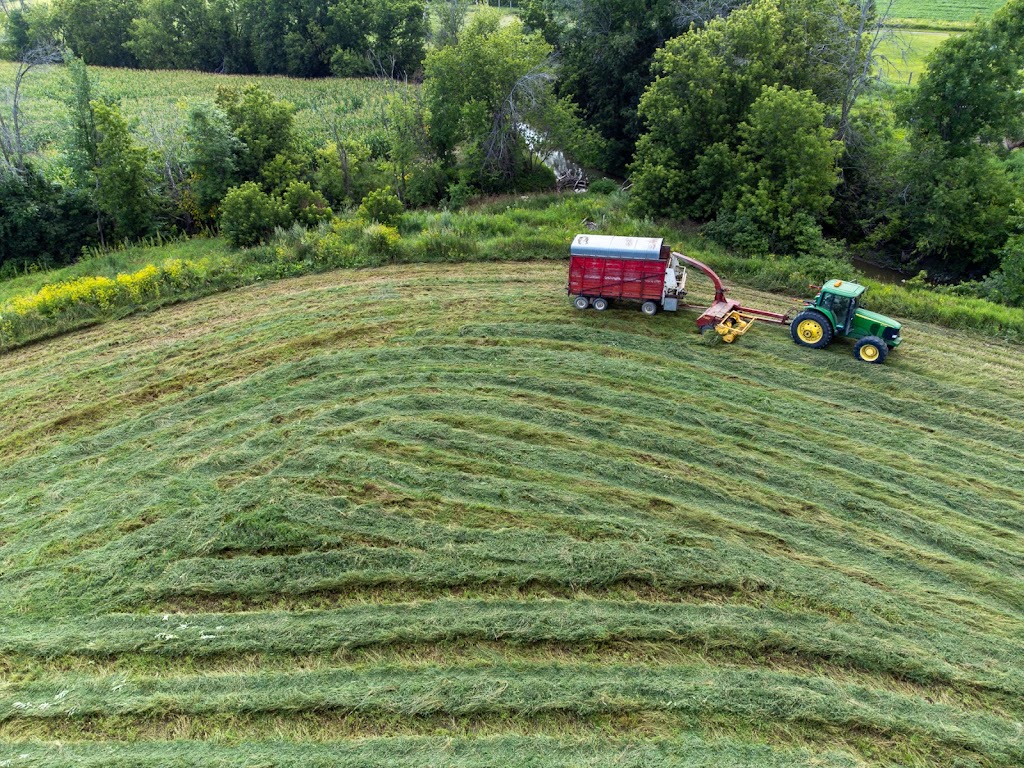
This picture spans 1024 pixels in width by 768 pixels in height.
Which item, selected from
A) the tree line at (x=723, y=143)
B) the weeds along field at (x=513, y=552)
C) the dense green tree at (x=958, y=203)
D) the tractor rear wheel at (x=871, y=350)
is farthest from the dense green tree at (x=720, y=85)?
the tractor rear wheel at (x=871, y=350)

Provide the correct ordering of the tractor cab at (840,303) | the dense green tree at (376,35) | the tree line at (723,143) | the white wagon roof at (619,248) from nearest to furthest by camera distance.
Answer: the tractor cab at (840,303) < the white wagon roof at (619,248) < the tree line at (723,143) < the dense green tree at (376,35)

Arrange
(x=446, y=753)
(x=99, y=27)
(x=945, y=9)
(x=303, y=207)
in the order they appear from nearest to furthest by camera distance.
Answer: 1. (x=446, y=753)
2. (x=303, y=207)
3. (x=99, y=27)
4. (x=945, y=9)

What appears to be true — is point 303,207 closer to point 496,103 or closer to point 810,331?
point 496,103

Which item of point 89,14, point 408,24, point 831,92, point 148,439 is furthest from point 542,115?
point 89,14

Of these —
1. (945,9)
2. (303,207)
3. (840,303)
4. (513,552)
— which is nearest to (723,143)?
(840,303)

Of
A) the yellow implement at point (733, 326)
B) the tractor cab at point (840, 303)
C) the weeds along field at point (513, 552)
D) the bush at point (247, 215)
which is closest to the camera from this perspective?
the weeds along field at point (513, 552)

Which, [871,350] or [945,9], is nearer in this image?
[871,350]

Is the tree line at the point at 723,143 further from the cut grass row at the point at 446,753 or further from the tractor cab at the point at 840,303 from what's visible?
the cut grass row at the point at 446,753
